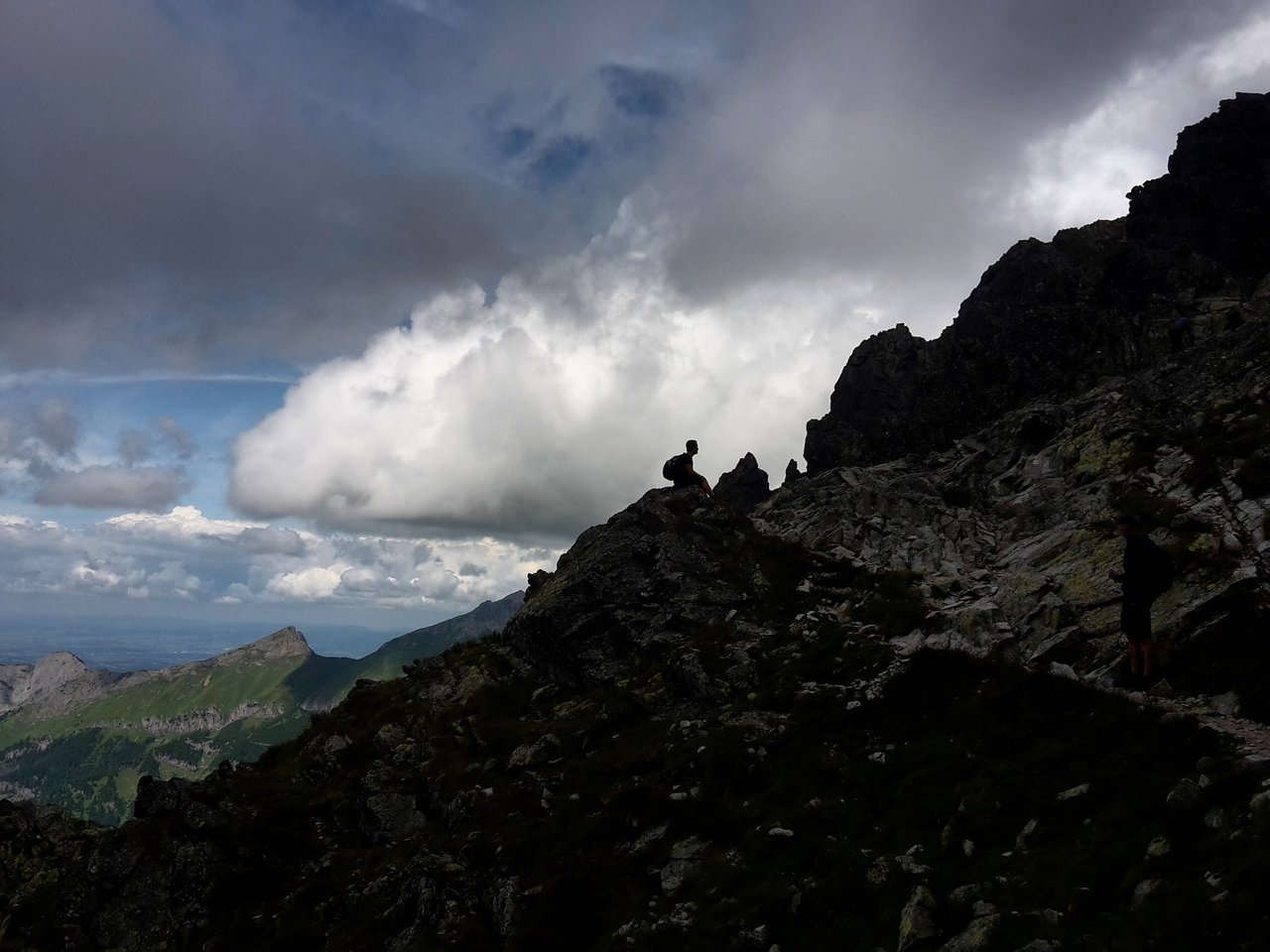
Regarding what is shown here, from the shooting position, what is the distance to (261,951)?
22.0 m

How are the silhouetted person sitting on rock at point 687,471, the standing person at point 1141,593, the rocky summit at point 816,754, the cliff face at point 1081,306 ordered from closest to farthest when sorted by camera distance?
Result: the rocky summit at point 816,754 < the standing person at point 1141,593 < the silhouetted person sitting on rock at point 687,471 < the cliff face at point 1081,306

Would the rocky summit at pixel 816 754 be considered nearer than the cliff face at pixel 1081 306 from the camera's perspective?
Yes

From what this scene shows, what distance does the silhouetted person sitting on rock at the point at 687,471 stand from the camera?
43.0 m

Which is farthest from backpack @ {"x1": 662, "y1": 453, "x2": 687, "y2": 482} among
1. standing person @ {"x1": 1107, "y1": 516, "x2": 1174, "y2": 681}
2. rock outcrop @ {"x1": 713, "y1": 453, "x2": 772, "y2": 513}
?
rock outcrop @ {"x1": 713, "y1": 453, "x2": 772, "y2": 513}

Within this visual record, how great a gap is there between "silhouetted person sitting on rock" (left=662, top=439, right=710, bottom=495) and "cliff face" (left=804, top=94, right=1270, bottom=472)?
31248 mm

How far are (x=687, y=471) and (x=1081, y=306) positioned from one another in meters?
48.8

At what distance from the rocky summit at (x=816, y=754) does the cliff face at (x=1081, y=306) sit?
15679mm

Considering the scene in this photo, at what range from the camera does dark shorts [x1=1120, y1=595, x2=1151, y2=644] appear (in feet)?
61.5

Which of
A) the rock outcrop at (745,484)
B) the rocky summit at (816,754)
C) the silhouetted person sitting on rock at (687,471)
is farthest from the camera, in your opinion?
the rock outcrop at (745,484)

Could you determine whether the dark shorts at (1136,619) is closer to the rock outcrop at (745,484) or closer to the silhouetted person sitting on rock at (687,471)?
the silhouetted person sitting on rock at (687,471)

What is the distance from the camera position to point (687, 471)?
4322cm

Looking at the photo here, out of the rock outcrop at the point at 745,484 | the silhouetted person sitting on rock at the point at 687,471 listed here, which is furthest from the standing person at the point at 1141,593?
the rock outcrop at the point at 745,484

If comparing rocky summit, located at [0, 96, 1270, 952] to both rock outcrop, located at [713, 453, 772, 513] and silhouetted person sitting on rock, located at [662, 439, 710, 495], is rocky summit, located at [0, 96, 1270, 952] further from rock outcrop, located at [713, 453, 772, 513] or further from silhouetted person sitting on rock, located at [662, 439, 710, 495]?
rock outcrop, located at [713, 453, 772, 513]

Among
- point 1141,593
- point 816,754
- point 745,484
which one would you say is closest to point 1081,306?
point 745,484
